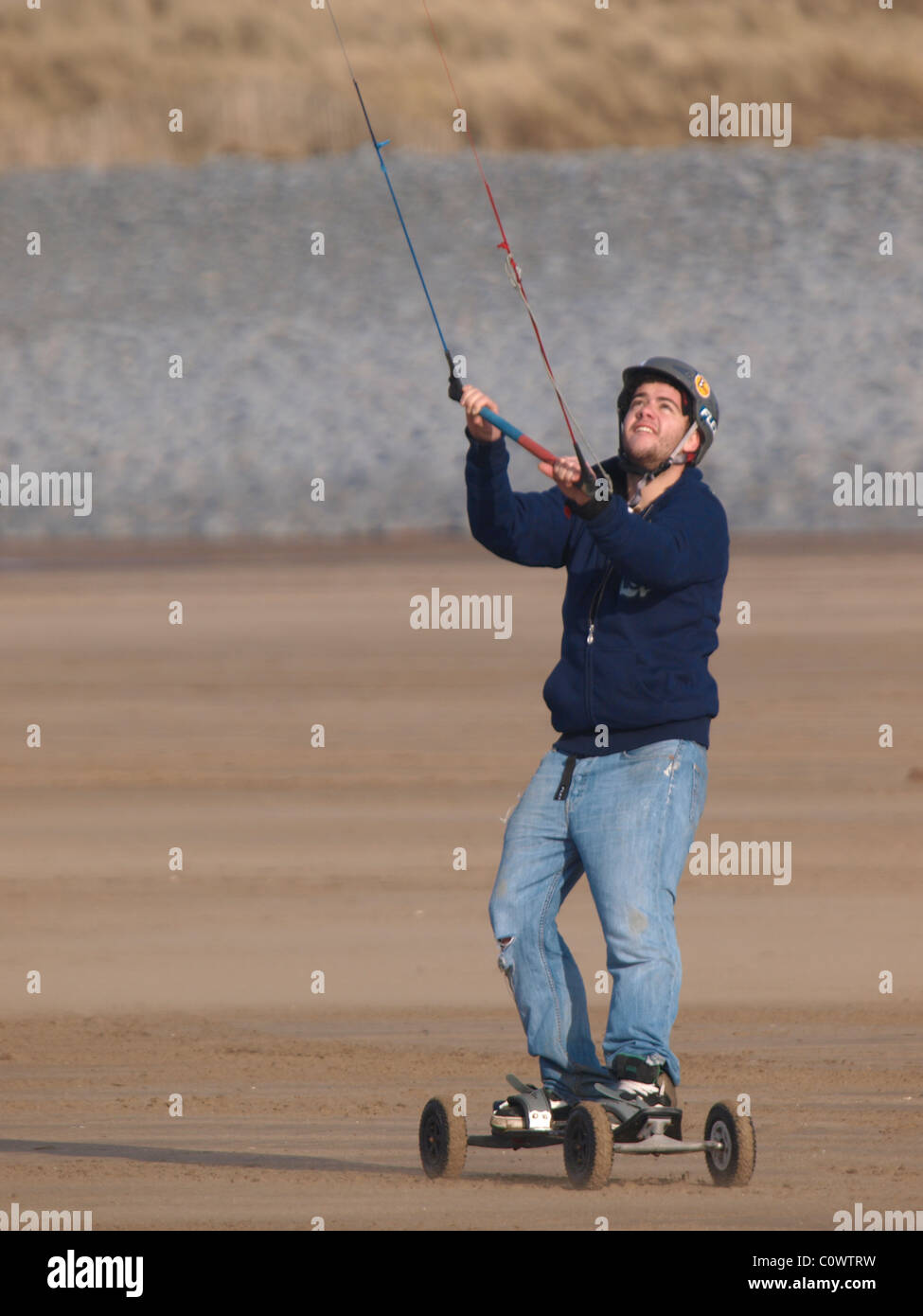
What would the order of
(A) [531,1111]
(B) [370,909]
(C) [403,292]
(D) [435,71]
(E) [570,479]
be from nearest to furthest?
(E) [570,479]
(A) [531,1111]
(B) [370,909]
(C) [403,292]
(D) [435,71]

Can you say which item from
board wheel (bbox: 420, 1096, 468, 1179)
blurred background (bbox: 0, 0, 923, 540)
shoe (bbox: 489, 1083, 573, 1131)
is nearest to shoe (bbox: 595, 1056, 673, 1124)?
shoe (bbox: 489, 1083, 573, 1131)

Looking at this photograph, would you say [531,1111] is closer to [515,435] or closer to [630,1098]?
[630,1098]

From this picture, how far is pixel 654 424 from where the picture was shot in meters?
7.02

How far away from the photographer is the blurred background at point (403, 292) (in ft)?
94.6

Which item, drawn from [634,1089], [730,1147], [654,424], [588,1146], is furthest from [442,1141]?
[654,424]

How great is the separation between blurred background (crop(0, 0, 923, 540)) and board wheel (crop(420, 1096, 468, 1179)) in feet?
65.7

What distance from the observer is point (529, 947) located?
6.95m

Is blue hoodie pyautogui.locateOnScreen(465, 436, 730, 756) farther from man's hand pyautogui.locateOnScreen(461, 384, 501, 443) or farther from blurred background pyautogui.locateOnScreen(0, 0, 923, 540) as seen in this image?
blurred background pyautogui.locateOnScreen(0, 0, 923, 540)

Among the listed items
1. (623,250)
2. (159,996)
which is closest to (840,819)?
(159,996)

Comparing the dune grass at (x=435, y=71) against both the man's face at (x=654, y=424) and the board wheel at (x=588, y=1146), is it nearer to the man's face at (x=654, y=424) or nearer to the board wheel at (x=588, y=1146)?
the man's face at (x=654, y=424)

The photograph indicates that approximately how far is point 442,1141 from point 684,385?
1.89 metres

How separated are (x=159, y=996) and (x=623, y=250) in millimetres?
24942

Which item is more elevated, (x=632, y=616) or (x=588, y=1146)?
(x=632, y=616)

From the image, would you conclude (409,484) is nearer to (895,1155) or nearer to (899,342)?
(899,342)
